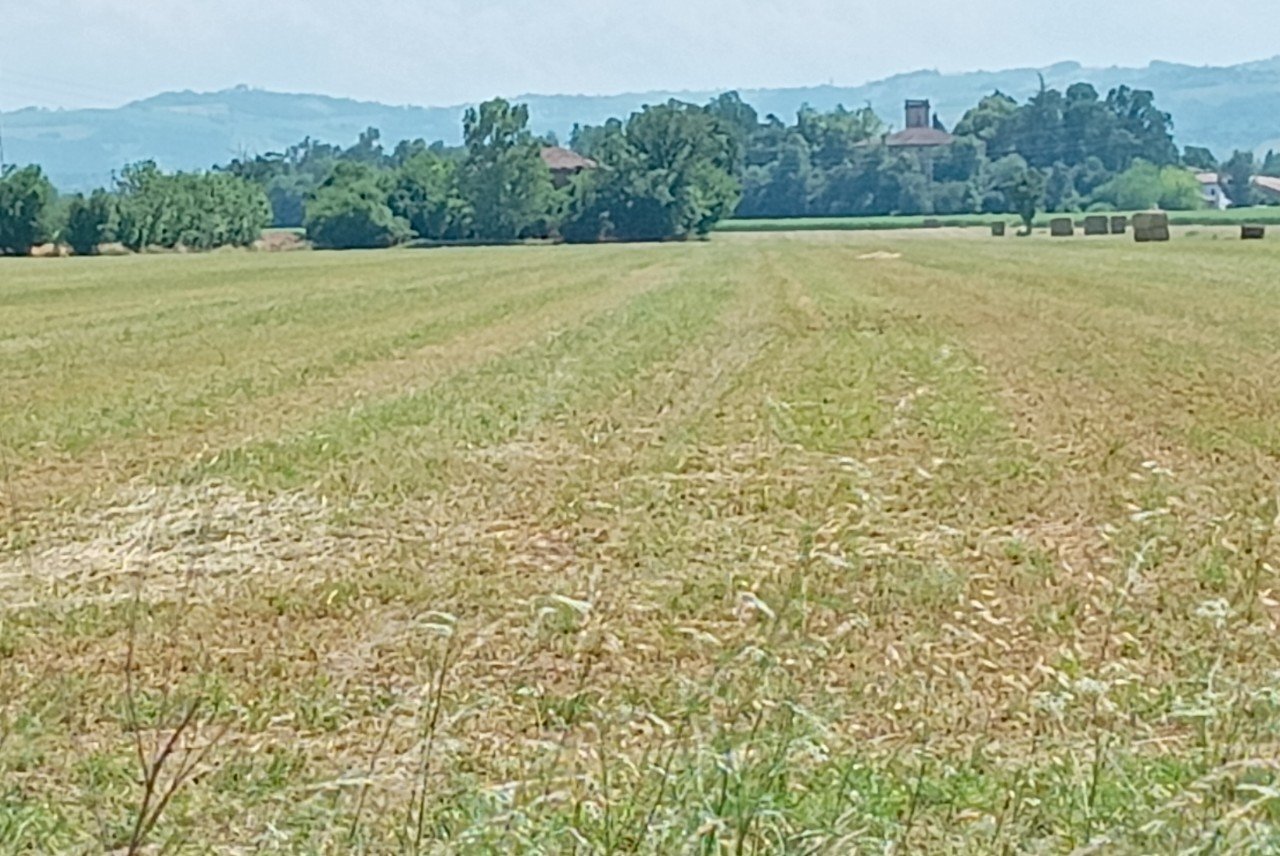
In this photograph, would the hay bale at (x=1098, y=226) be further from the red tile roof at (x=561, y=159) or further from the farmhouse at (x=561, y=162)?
the red tile roof at (x=561, y=159)

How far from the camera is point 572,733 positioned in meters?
5.82

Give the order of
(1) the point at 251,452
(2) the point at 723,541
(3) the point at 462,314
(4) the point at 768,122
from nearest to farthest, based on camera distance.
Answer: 1. (2) the point at 723,541
2. (1) the point at 251,452
3. (3) the point at 462,314
4. (4) the point at 768,122

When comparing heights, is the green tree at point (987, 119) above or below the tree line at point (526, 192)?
above

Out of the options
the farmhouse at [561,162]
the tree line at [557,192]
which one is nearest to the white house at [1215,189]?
the tree line at [557,192]

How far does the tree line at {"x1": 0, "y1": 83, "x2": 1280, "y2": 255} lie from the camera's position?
99625 millimetres

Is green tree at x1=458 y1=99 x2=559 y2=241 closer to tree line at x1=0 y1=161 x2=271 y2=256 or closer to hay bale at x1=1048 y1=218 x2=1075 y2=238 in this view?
tree line at x1=0 y1=161 x2=271 y2=256

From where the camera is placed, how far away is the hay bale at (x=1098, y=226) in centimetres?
8288

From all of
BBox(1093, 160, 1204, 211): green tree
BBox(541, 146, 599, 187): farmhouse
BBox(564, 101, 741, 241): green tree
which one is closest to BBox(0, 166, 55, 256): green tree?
BBox(564, 101, 741, 241): green tree

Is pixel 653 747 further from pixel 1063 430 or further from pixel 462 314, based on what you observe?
pixel 462 314

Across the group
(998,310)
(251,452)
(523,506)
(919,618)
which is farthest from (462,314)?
(919,618)

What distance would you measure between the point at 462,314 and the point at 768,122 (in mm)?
170751

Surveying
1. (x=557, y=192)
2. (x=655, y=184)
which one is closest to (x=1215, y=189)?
(x=655, y=184)

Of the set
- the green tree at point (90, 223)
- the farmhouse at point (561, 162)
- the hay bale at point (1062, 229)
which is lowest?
the hay bale at point (1062, 229)

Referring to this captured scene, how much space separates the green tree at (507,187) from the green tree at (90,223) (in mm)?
23950
